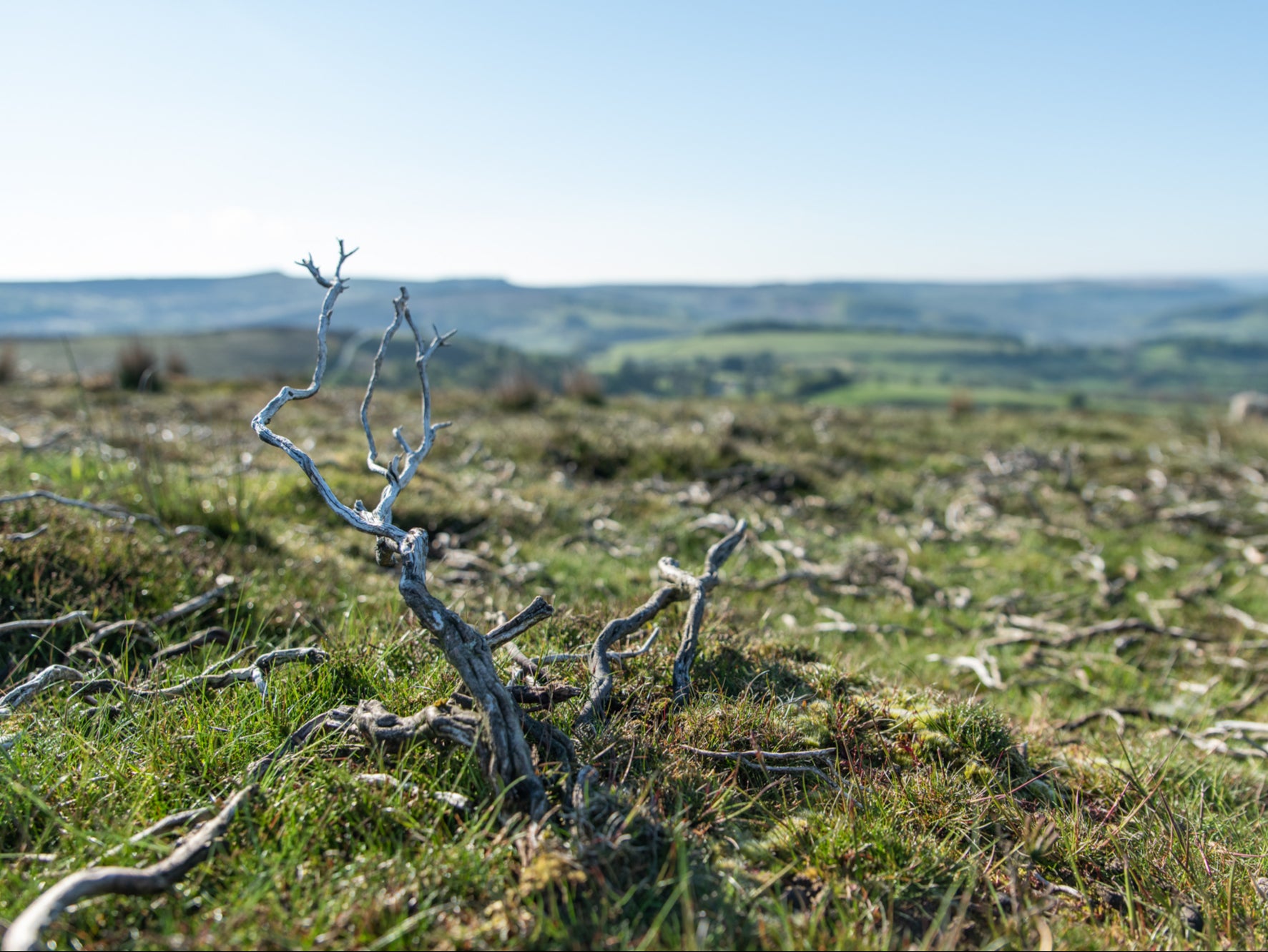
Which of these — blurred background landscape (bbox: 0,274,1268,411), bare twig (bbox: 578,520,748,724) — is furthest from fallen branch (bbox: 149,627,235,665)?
blurred background landscape (bbox: 0,274,1268,411)

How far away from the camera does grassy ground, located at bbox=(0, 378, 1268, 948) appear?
1.91 m

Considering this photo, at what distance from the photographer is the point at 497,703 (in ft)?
7.25

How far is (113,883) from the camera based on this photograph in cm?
172

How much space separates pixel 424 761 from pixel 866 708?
1.81 m

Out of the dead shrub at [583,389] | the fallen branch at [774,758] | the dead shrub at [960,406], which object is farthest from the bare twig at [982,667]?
the dead shrub at [960,406]

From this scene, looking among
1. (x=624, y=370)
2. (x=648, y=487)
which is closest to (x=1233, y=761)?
(x=648, y=487)

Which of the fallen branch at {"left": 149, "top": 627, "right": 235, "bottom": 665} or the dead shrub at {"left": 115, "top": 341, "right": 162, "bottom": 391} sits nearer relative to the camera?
the fallen branch at {"left": 149, "top": 627, "right": 235, "bottom": 665}

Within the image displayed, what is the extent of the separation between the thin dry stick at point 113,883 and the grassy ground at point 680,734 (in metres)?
0.09

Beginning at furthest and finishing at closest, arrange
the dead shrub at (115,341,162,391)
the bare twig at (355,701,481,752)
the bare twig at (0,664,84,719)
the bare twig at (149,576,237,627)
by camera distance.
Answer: the dead shrub at (115,341,162,391)
the bare twig at (149,576,237,627)
the bare twig at (0,664,84,719)
the bare twig at (355,701,481,752)

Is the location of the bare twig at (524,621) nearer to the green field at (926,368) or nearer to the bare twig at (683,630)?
the bare twig at (683,630)

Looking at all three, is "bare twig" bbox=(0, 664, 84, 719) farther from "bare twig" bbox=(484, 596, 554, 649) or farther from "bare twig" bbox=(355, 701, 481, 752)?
"bare twig" bbox=(484, 596, 554, 649)

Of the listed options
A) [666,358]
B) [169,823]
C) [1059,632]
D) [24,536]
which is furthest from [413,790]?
[666,358]

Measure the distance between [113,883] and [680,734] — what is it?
5.45 ft

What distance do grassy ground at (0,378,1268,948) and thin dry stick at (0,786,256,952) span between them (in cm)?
9
